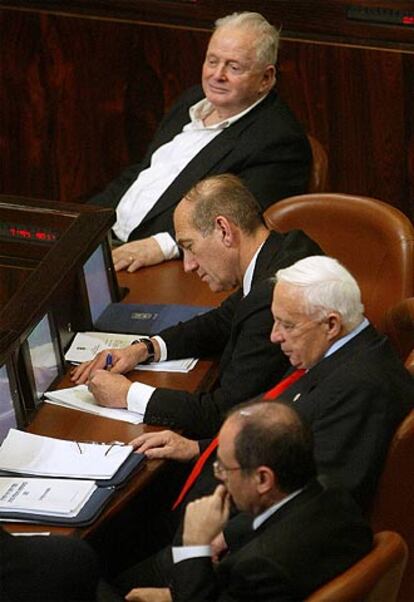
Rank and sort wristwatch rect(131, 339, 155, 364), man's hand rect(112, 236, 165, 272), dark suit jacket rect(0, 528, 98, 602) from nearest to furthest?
dark suit jacket rect(0, 528, 98, 602) < wristwatch rect(131, 339, 155, 364) < man's hand rect(112, 236, 165, 272)

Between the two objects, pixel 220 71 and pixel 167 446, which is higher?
pixel 220 71

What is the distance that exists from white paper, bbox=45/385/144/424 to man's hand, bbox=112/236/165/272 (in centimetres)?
82

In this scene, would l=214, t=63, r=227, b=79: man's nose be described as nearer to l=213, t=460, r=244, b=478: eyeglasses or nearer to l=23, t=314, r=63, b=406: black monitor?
l=23, t=314, r=63, b=406: black monitor

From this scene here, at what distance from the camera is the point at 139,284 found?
14.8 feet

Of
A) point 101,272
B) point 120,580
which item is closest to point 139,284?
point 101,272

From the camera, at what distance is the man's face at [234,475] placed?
110 inches

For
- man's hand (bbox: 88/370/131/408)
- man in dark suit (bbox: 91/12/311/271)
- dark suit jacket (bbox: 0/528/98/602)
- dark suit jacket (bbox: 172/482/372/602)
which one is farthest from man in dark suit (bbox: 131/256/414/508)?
man in dark suit (bbox: 91/12/311/271)

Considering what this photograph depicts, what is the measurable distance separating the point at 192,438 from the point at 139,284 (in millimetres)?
857

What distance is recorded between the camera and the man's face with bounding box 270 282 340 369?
337 centimetres

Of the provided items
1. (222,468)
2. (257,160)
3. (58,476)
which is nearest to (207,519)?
(222,468)

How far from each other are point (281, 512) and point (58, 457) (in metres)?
0.87

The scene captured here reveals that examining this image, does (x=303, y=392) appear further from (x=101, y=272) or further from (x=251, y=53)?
(x=251, y=53)

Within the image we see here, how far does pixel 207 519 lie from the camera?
3002mm

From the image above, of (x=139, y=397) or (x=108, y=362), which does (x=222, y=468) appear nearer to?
(x=139, y=397)
